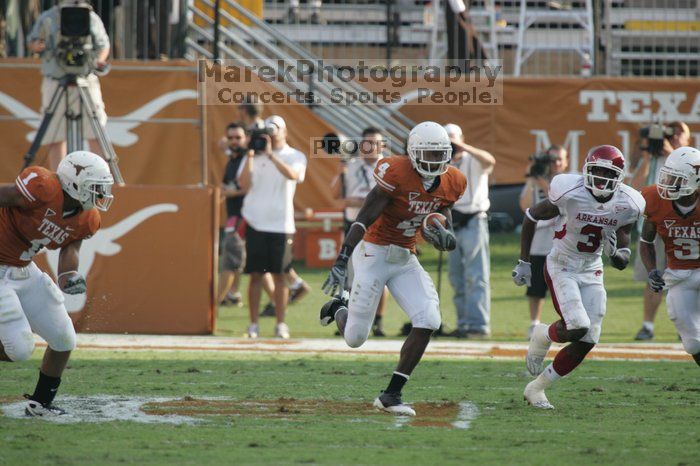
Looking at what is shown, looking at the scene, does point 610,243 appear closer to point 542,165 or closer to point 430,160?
point 430,160

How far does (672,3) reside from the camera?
619 inches

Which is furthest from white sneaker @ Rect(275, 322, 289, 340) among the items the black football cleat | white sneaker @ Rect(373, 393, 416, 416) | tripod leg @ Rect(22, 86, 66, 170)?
white sneaker @ Rect(373, 393, 416, 416)

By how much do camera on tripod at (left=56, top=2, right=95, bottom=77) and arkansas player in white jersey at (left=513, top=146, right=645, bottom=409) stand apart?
5375 millimetres

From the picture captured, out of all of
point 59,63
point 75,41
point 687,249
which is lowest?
point 687,249

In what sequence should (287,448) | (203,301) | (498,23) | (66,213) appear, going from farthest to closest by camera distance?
(498,23) → (203,301) → (66,213) → (287,448)

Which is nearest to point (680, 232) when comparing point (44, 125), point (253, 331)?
point (253, 331)

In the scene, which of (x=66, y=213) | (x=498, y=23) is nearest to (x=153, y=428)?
(x=66, y=213)

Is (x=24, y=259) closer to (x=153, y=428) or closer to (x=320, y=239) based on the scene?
(x=153, y=428)

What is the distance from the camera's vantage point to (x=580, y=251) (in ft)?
24.0

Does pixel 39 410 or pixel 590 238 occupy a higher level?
pixel 590 238

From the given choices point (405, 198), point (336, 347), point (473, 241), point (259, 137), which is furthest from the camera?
point (473, 241)

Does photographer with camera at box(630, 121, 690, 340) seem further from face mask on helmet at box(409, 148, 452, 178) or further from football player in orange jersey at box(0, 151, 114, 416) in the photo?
football player in orange jersey at box(0, 151, 114, 416)

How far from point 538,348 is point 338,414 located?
1464 millimetres

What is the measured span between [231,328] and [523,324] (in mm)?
3036
